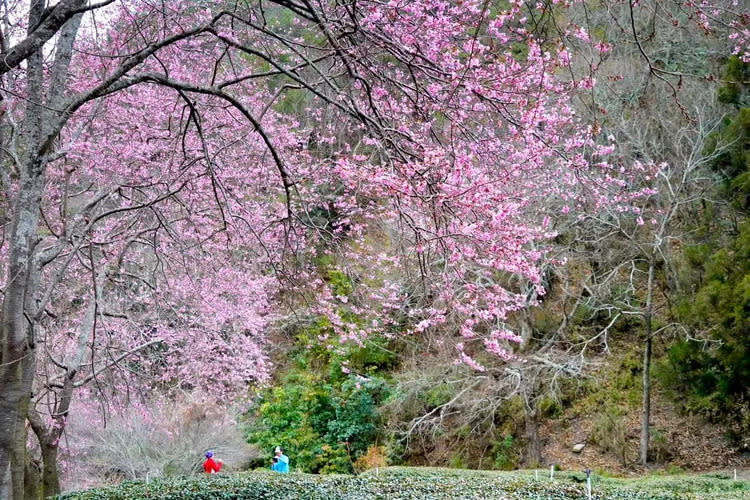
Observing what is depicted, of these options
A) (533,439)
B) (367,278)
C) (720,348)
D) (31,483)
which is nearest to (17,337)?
(31,483)

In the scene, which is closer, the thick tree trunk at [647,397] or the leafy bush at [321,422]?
the thick tree trunk at [647,397]

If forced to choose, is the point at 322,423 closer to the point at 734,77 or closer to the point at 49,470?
the point at 49,470

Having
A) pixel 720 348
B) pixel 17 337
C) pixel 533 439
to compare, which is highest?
pixel 17 337

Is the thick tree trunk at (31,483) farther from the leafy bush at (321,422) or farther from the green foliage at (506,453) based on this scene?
the green foliage at (506,453)

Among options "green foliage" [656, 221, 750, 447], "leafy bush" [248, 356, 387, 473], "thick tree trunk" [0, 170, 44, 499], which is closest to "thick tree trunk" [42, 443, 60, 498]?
"thick tree trunk" [0, 170, 44, 499]

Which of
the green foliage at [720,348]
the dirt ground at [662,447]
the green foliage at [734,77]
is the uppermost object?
the green foliage at [734,77]

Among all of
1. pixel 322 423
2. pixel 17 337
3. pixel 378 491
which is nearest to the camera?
pixel 17 337

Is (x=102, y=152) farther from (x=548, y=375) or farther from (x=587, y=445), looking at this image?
(x=587, y=445)

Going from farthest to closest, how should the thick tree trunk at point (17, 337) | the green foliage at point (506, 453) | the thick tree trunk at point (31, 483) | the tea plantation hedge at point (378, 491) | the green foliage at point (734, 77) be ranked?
the green foliage at point (506, 453), the green foliage at point (734, 77), the thick tree trunk at point (31, 483), the tea plantation hedge at point (378, 491), the thick tree trunk at point (17, 337)

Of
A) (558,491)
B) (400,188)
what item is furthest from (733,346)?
(400,188)

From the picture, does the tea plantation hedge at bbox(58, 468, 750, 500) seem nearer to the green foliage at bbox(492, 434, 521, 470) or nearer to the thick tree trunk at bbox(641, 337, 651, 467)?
the thick tree trunk at bbox(641, 337, 651, 467)

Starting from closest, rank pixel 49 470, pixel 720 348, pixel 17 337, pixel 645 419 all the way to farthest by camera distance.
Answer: pixel 17 337 → pixel 49 470 → pixel 720 348 → pixel 645 419

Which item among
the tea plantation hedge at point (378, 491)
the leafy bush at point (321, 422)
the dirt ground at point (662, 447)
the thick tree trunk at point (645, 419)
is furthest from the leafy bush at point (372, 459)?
the tea plantation hedge at point (378, 491)

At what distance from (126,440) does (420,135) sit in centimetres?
855
